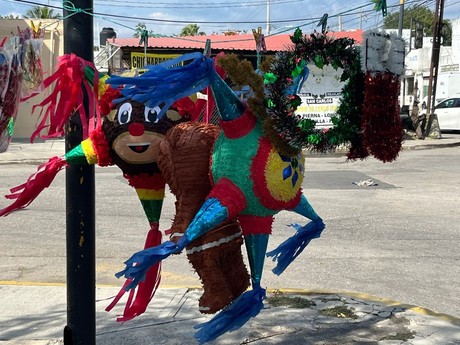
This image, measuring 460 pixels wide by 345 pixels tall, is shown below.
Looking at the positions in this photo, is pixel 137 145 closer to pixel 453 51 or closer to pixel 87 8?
pixel 87 8

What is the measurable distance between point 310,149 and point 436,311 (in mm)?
2629

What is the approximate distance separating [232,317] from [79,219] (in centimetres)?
92

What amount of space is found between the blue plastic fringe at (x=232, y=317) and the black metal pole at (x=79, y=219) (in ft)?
2.23

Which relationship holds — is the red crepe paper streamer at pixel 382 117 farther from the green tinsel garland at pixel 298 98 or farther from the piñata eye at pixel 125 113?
the piñata eye at pixel 125 113

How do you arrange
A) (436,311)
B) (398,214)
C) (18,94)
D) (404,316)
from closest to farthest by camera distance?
(18,94)
(404,316)
(436,311)
(398,214)

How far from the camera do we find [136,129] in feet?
10.2

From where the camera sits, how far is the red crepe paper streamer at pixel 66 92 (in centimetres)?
292

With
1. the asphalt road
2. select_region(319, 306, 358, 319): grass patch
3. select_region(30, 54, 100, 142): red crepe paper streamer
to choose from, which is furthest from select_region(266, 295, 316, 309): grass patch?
select_region(30, 54, 100, 142): red crepe paper streamer

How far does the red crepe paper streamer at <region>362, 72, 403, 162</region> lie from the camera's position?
268 centimetres

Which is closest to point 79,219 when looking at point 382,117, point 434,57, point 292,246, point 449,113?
point 292,246

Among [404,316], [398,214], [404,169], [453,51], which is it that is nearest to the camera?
[404,316]

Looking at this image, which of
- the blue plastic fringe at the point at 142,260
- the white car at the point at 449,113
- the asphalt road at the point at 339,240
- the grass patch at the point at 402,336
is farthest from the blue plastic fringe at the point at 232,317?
the white car at the point at 449,113

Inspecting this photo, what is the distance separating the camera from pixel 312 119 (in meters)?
2.85

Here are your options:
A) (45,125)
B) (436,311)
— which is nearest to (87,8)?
(45,125)
